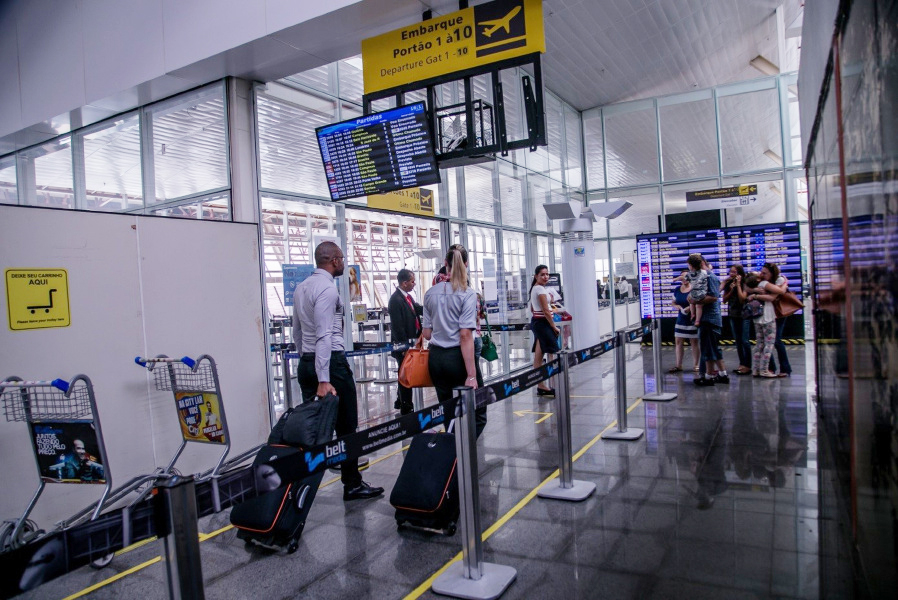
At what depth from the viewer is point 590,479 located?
480 centimetres

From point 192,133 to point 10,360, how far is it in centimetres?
366

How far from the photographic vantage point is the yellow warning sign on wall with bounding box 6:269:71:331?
14.2ft

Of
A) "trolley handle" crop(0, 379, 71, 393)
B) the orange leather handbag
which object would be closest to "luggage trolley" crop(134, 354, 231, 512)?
"trolley handle" crop(0, 379, 71, 393)

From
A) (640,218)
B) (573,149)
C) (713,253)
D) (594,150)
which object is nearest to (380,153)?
(713,253)

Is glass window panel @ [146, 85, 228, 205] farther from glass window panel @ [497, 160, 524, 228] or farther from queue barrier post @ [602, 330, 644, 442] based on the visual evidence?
glass window panel @ [497, 160, 524, 228]

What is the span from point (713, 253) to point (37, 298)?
11542mm

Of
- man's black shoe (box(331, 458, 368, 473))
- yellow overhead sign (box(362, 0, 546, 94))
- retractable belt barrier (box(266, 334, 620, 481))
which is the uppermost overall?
yellow overhead sign (box(362, 0, 546, 94))

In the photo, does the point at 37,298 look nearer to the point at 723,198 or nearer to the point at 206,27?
the point at 206,27

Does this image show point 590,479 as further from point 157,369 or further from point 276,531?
point 157,369

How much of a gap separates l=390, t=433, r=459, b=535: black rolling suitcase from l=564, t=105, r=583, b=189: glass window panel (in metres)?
12.3

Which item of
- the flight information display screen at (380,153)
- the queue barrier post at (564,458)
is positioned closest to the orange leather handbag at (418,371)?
the queue barrier post at (564,458)


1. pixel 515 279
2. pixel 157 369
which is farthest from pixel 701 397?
pixel 157 369

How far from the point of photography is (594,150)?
1673 cm

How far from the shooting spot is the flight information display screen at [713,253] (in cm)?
1175
